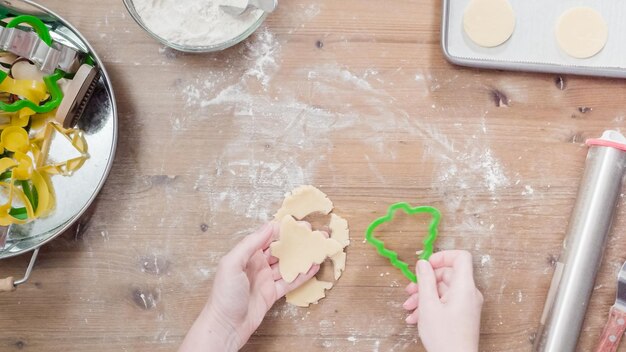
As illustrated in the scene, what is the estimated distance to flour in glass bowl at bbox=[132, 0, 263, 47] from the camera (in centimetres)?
88

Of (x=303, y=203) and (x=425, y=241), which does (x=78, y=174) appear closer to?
(x=303, y=203)

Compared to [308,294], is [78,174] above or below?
above

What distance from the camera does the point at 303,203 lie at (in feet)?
3.01

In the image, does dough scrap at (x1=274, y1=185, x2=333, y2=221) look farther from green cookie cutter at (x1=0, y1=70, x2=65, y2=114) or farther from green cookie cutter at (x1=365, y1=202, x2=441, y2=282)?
green cookie cutter at (x1=0, y1=70, x2=65, y2=114)

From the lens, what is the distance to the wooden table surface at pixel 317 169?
36.3 inches

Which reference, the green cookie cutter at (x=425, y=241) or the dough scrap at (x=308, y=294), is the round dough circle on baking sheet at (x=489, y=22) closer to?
the green cookie cutter at (x=425, y=241)

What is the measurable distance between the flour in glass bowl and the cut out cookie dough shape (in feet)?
0.84

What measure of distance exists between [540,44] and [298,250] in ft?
1.59

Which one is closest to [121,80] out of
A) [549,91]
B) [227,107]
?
[227,107]

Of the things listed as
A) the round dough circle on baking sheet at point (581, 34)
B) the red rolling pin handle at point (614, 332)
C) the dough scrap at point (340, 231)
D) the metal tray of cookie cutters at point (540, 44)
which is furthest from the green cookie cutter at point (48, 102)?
the red rolling pin handle at point (614, 332)

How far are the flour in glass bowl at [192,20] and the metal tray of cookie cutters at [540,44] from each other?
0.32m

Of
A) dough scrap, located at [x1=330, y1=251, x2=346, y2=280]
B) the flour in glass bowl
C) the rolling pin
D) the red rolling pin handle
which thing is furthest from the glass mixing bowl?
the red rolling pin handle

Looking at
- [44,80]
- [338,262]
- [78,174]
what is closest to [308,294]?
[338,262]

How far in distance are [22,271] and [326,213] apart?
0.48 m
